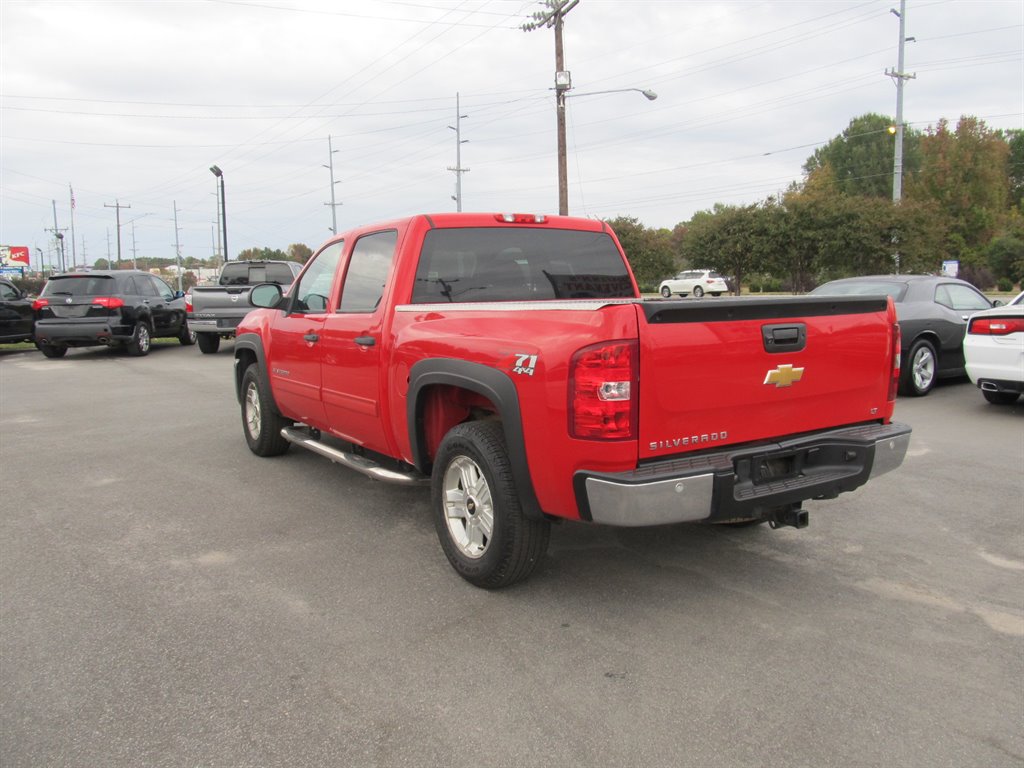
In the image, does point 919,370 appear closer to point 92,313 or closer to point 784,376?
point 784,376

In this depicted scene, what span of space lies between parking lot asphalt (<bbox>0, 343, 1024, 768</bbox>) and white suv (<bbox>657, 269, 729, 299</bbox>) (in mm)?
41351

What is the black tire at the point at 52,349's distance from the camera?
15.6 metres

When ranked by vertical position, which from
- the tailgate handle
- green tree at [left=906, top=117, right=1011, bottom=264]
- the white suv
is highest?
green tree at [left=906, top=117, right=1011, bottom=264]

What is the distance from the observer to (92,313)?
50.0 ft

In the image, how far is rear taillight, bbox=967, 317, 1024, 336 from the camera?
8031 millimetres

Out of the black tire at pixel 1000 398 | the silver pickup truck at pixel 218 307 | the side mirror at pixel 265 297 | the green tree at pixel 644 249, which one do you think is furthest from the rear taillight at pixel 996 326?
the green tree at pixel 644 249

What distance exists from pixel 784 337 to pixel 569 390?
41.6 inches

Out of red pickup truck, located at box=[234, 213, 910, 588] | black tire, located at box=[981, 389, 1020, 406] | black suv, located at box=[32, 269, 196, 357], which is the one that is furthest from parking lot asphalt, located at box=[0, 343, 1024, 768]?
black suv, located at box=[32, 269, 196, 357]

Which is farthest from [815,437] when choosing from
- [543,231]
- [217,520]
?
[217,520]

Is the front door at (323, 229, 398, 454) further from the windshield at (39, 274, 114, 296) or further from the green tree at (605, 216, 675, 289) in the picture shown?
the green tree at (605, 216, 675, 289)

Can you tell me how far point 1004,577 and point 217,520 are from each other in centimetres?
453

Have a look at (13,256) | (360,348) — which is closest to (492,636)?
(360,348)

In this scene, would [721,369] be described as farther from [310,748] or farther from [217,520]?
[217,520]

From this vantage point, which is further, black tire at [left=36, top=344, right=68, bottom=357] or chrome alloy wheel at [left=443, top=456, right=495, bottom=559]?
black tire at [left=36, top=344, right=68, bottom=357]
